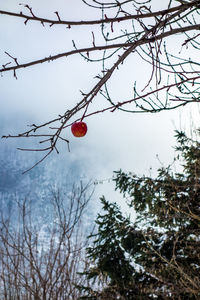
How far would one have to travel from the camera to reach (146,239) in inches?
250

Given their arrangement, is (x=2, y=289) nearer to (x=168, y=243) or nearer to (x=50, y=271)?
(x=50, y=271)

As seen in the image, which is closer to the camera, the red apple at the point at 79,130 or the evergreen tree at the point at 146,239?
the red apple at the point at 79,130

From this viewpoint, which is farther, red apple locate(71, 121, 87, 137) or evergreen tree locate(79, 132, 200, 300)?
evergreen tree locate(79, 132, 200, 300)

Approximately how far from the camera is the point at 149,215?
262 inches

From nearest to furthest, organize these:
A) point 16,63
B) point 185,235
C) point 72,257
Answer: point 16,63
point 72,257
point 185,235

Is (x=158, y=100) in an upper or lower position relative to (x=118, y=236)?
lower

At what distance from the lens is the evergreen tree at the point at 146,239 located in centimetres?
606

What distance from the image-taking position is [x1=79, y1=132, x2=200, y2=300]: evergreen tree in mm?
6059

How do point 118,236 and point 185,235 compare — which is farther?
point 118,236

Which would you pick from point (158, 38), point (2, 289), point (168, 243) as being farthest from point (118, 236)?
point (158, 38)

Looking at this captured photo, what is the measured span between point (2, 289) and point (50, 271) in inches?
63.1

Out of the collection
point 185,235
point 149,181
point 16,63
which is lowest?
point 16,63

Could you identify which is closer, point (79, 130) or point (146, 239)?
point (79, 130)

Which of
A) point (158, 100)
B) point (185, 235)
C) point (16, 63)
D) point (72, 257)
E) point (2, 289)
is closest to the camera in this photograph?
point (16, 63)
